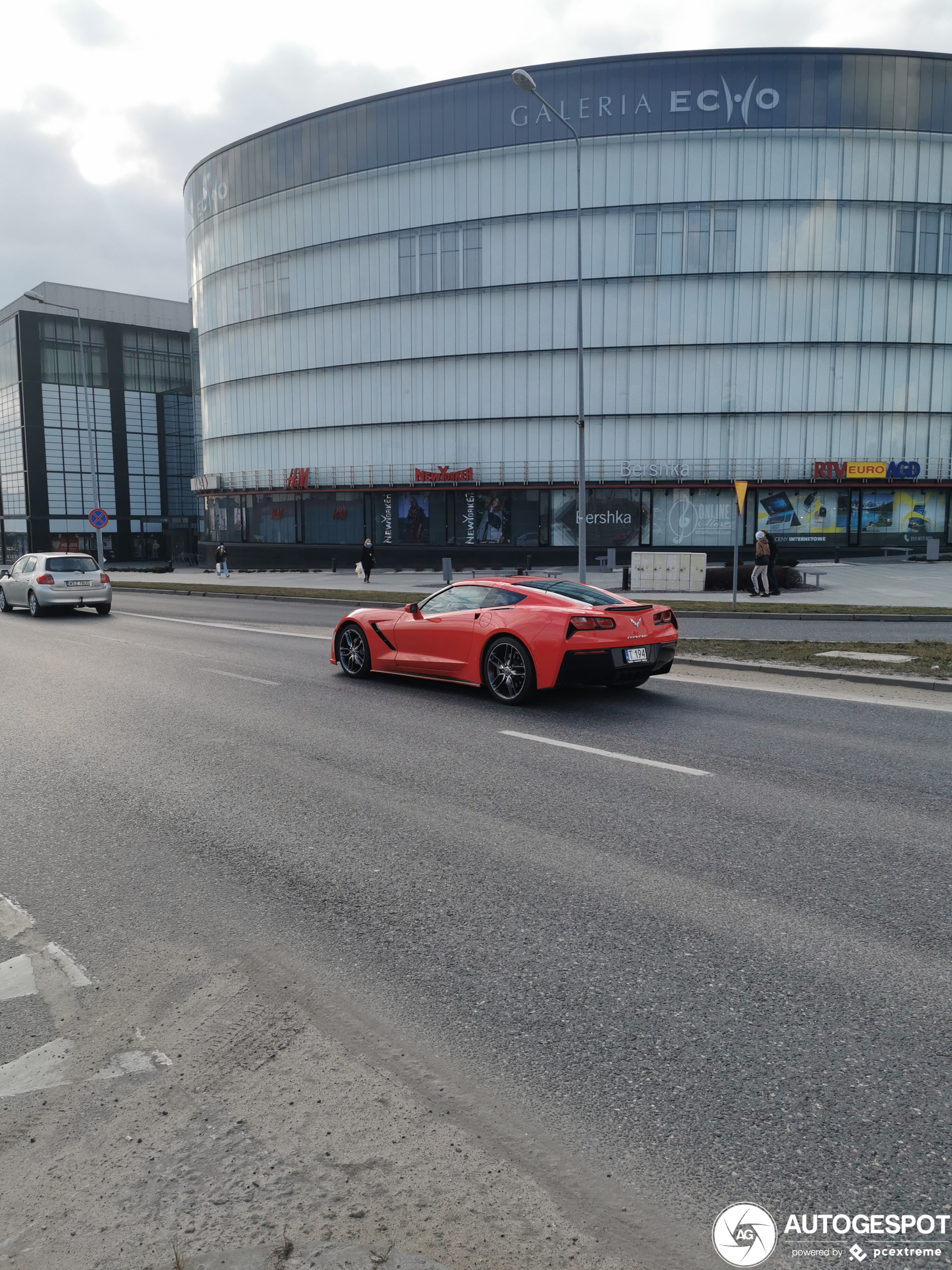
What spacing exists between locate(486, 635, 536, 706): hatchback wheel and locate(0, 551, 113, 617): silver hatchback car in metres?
14.6

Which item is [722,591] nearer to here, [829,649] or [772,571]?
[772,571]

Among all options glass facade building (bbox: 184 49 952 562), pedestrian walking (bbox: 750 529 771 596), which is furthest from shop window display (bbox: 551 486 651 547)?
pedestrian walking (bbox: 750 529 771 596)

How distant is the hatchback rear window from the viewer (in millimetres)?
21703

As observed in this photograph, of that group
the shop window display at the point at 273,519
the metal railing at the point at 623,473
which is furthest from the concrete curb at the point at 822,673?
the shop window display at the point at 273,519

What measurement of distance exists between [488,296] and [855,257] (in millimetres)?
16764

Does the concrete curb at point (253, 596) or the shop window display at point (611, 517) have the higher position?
the shop window display at point (611, 517)

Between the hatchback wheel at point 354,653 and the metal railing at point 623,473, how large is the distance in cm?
3095

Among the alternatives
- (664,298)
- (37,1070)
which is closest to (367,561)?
(664,298)

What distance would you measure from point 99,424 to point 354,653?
68.3 meters

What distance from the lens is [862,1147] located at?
271 centimetres

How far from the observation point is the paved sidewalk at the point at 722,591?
2266 centimetres

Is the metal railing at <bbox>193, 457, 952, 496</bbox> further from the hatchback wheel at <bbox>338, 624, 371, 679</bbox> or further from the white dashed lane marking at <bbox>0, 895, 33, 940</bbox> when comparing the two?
the white dashed lane marking at <bbox>0, 895, 33, 940</bbox>

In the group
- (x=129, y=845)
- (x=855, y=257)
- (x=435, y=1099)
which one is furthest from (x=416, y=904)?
(x=855, y=257)

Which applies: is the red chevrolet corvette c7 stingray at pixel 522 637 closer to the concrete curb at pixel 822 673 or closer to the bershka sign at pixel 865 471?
the concrete curb at pixel 822 673
